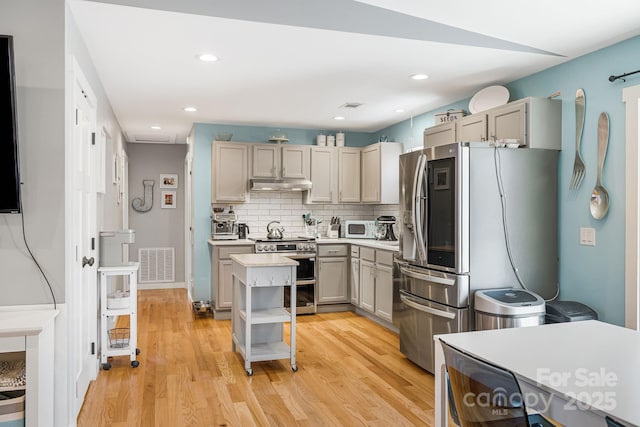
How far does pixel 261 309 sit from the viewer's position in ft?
14.1

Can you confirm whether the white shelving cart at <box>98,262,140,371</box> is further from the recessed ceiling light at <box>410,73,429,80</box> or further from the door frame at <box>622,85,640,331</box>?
the door frame at <box>622,85,640,331</box>

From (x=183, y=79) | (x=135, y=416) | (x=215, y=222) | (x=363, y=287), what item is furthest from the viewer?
(x=215, y=222)

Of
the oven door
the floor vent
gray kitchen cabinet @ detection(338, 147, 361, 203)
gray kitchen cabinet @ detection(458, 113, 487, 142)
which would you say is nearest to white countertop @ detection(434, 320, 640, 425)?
gray kitchen cabinet @ detection(458, 113, 487, 142)

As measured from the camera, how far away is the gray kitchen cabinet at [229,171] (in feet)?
20.2

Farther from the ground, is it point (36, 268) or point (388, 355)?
point (36, 268)

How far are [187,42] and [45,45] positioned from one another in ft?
3.25

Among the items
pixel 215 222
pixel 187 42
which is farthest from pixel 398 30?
pixel 215 222

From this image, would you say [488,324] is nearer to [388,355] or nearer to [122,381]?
[388,355]

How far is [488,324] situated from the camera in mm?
3453

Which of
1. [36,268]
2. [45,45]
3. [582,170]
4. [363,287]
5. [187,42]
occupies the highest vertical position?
[187,42]

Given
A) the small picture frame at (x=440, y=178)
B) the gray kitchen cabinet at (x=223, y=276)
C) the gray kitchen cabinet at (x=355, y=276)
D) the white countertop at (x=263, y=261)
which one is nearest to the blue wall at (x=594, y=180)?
the small picture frame at (x=440, y=178)

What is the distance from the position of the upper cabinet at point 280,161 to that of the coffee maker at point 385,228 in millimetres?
1153

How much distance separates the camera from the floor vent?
832 centimetres

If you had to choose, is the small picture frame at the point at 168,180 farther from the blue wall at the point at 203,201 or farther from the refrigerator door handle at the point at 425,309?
the refrigerator door handle at the point at 425,309
